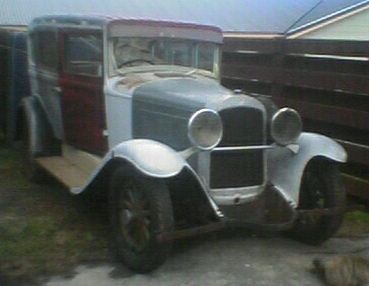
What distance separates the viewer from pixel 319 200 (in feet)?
17.1

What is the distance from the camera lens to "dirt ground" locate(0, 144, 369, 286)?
14.9ft

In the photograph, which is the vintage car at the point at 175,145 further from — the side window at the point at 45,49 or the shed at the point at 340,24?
the shed at the point at 340,24

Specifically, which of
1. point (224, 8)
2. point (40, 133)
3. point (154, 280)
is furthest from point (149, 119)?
point (224, 8)

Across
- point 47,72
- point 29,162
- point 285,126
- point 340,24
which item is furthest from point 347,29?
point 285,126

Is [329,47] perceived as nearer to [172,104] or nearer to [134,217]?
[172,104]

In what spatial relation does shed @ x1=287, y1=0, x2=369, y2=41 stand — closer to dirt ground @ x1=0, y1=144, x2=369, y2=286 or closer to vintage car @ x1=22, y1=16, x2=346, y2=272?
vintage car @ x1=22, y1=16, x2=346, y2=272

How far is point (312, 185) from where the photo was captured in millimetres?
5289

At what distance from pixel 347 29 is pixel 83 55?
1204cm

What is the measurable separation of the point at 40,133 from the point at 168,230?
2985 millimetres

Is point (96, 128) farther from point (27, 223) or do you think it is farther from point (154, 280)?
point (154, 280)

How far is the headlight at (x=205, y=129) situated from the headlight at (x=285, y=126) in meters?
0.52

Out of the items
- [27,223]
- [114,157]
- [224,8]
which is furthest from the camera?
[224,8]

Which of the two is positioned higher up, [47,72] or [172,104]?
[172,104]

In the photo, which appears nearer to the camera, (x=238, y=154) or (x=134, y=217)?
(x=134, y=217)
